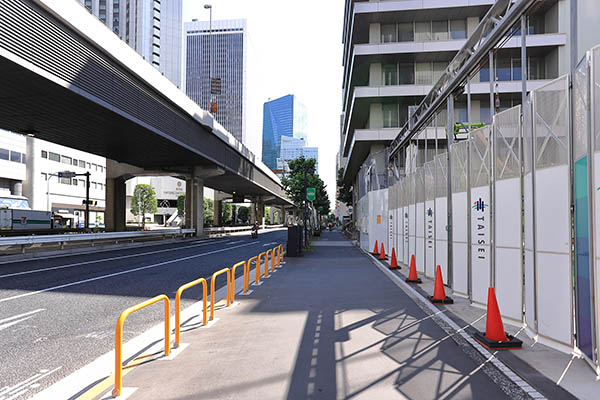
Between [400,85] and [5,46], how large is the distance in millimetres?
28287

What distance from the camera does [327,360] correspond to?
209 inches

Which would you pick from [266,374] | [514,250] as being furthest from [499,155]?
[266,374]

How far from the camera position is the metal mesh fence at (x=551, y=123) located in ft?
19.4

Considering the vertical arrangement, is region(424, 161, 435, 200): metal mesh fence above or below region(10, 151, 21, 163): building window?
below

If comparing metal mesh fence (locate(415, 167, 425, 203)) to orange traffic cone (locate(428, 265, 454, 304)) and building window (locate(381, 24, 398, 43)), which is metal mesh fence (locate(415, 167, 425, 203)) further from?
building window (locate(381, 24, 398, 43))

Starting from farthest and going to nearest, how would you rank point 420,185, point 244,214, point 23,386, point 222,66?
point 222,66 < point 244,214 < point 420,185 < point 23,386

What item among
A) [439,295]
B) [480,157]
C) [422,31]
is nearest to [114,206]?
[422,31]

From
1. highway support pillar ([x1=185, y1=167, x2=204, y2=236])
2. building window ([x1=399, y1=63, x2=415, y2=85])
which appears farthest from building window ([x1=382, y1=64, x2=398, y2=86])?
highway support pillar ([x1=185, y1=167, x2=204, y2=236])

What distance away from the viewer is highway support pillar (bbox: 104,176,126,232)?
1575 inches

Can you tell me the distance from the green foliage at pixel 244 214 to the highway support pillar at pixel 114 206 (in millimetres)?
102747

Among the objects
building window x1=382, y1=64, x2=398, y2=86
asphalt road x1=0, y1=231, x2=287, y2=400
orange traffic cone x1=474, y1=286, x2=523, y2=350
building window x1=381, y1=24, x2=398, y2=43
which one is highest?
building window x1=381, y1=24, x2=398, y2=43

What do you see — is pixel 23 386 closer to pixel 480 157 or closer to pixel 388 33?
pixel 480 157

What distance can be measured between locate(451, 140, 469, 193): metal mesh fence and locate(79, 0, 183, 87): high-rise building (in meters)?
115

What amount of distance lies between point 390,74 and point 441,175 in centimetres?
2562
